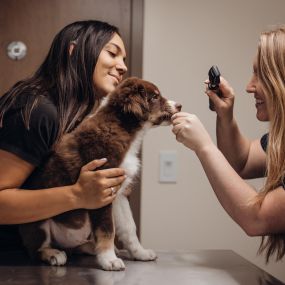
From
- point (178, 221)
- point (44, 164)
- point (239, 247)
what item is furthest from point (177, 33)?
point (44, 164)

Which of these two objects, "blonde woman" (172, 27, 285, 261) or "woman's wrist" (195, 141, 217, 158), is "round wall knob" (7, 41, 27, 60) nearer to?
"blonde woman" (172, 27, 285, 261)

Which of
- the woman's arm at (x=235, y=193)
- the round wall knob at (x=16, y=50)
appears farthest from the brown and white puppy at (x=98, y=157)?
the round wall knob at (x=16, y=50)

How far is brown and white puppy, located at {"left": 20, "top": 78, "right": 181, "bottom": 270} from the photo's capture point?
1.25 m

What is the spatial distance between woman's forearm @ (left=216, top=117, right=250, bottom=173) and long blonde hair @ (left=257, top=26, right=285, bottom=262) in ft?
1.10

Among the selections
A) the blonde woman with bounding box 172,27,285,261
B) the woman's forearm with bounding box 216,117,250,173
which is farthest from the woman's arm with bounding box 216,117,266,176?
the blonde woman with bounding box 172,27,285,261

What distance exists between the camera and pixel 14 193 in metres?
1.25

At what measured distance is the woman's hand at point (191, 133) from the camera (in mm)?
1331

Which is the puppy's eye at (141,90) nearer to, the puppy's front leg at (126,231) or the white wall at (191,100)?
the puppy's front leg at (126,231)

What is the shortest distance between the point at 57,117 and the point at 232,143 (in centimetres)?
67

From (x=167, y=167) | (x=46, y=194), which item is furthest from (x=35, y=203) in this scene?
(x=167, y=167)

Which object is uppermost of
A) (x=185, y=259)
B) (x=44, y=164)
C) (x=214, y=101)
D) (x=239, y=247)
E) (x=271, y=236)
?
(x=214, y=101)

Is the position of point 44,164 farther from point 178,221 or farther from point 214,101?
point 178,221

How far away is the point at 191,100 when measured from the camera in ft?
7.65

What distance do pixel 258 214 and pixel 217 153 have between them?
0.69 ft
